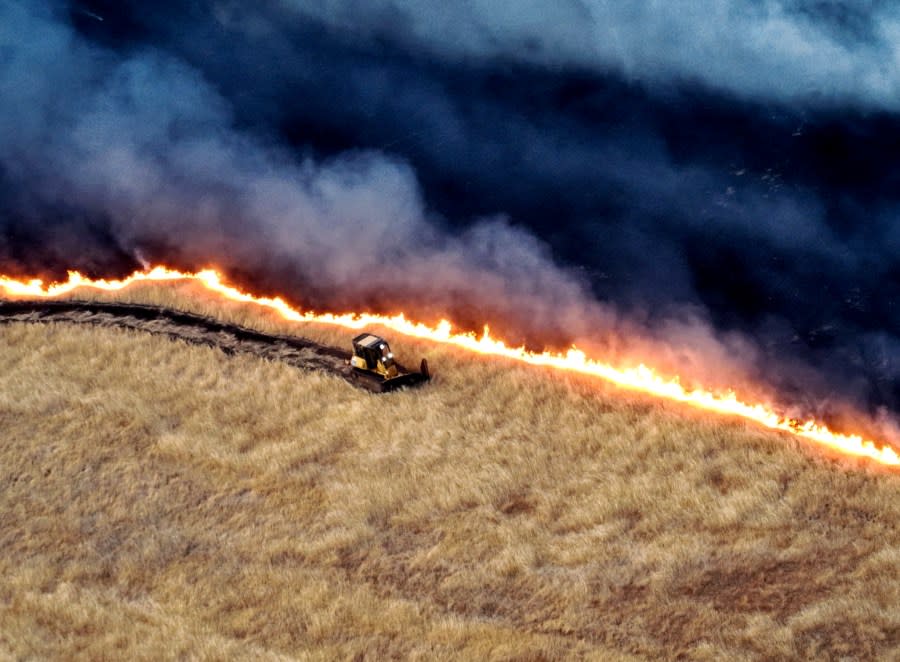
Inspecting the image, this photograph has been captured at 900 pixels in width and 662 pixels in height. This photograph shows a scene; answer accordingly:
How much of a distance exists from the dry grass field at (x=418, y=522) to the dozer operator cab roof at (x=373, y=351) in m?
0.47

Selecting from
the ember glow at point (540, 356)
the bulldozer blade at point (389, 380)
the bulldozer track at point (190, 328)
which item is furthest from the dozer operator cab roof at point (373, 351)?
the ember glow at point (540, 356)

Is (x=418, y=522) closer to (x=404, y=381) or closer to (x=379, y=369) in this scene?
(x=404, y=381)

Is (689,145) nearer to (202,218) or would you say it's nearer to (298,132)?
(298,132)

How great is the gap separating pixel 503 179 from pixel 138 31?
774cm

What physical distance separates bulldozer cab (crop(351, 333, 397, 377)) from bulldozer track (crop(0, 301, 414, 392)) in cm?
19

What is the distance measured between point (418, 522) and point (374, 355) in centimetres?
274

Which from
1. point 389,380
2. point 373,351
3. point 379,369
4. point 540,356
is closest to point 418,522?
point 389,380

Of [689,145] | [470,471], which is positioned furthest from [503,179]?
[470,471]

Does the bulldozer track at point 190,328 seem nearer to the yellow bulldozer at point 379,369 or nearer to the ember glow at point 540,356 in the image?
the yellow bulldozer at point 379,369

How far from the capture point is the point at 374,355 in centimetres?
1267

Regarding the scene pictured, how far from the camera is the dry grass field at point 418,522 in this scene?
898cm

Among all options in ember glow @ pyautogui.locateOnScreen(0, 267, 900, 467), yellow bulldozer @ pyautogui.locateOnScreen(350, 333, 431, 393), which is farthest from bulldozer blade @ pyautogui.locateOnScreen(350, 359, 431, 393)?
ember glow @ pyautogui.locateOnScreen(0, 267, 900, 467)

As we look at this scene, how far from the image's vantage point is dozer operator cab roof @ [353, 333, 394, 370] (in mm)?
12641

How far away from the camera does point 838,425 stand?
1112cm
